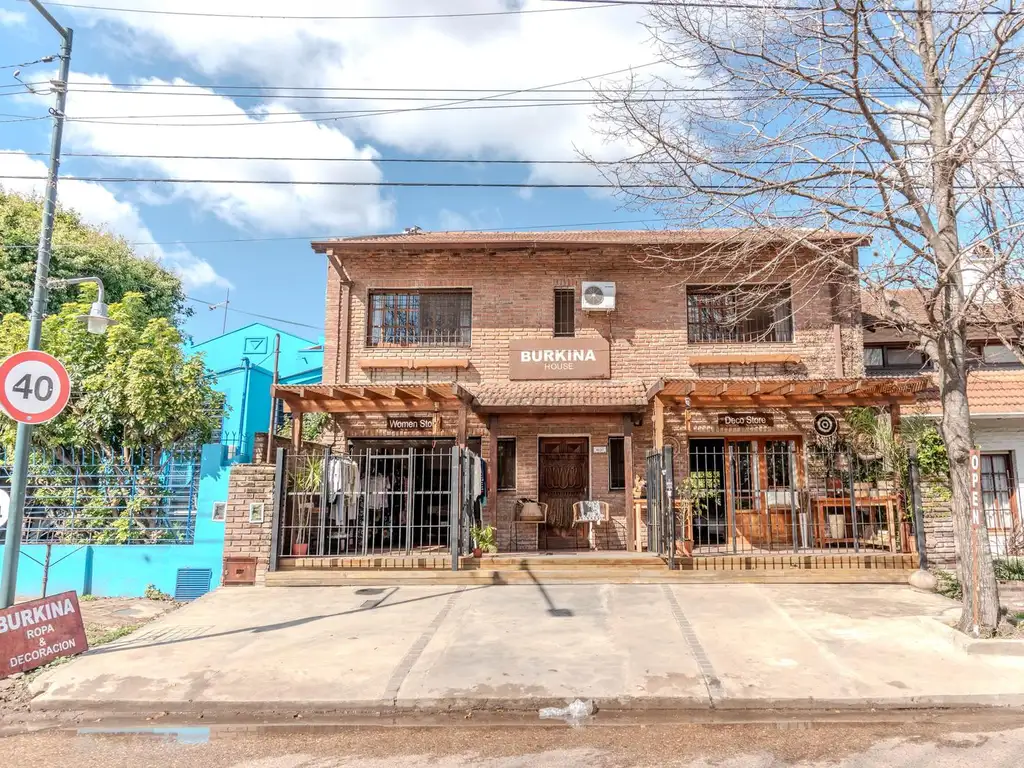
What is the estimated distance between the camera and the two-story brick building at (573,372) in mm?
12172

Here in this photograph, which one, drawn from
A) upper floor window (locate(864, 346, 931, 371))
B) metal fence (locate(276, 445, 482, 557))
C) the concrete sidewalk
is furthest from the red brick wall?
the concrete sidewalk

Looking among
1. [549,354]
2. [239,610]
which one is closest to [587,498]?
[549,354]

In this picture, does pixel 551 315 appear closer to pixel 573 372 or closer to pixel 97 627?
pixel 573 372

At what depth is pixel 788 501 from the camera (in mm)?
11875

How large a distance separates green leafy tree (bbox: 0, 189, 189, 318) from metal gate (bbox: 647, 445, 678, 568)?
44.3 ft

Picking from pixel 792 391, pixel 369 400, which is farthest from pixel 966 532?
pixel 369 400

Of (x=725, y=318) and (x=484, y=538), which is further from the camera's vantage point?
(x=725, y=318)

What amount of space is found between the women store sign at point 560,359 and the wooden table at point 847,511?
4.48 meters

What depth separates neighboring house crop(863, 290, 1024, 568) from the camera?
12.4 m

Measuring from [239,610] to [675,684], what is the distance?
5533 millimetres

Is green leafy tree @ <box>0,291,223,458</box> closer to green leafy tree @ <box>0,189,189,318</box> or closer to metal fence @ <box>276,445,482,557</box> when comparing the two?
green leafy tree @ <box>0,189,189,318</box>

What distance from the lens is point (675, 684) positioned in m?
5.54

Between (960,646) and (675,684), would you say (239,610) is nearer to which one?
(675,684)

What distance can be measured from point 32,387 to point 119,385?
826cm
